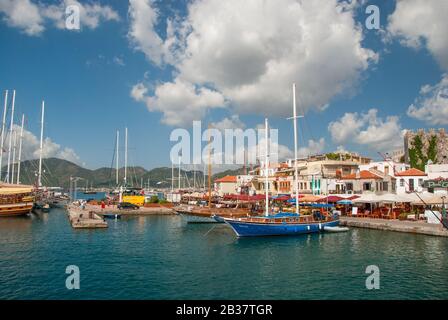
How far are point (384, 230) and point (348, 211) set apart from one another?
13.3 m

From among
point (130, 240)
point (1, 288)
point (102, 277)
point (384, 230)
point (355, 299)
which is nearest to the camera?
point (355, 299)

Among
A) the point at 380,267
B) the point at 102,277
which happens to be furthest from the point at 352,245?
the point at 102,277

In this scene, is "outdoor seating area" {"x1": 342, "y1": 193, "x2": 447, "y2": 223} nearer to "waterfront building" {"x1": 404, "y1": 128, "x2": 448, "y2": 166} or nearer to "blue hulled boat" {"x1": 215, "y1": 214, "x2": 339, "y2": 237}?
"blue hulled boat" {"x1": 215, "y1": 214, "x2": 339, "y2": 237}

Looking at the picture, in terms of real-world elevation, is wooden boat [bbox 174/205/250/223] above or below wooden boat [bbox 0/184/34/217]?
below

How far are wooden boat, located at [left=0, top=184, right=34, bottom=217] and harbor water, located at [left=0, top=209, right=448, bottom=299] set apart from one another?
1812 centimetres

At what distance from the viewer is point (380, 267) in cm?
2253

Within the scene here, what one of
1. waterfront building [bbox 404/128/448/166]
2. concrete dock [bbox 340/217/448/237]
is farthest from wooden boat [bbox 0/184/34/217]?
waterfront building [bbox 404/128/448/166]

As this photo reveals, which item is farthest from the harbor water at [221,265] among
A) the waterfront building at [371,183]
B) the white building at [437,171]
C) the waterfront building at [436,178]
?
the white building at [437,171]

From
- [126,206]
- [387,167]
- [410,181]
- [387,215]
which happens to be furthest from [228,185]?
[387,215]

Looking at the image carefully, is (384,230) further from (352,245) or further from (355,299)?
(355,299)

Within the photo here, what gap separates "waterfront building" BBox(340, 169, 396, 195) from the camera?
57.0 metres

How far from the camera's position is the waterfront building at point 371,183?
5703cm

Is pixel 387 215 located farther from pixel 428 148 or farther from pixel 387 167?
pixel 428 148

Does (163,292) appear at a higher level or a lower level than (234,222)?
lower
